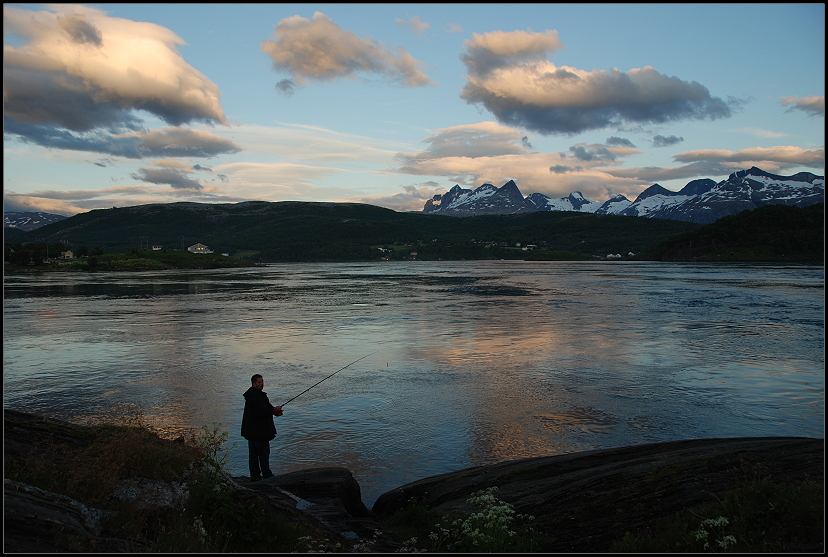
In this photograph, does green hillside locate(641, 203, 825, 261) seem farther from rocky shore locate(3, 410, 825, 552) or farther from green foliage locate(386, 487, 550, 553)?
green foliage locate(386, 487, 550, 553)

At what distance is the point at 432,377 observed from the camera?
22141 mm

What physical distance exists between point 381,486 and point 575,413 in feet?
24.8

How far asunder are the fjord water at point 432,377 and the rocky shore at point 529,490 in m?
1.58

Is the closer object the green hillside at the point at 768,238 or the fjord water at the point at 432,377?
the fjord water at the point at 432,377

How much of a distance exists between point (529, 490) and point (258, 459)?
5926 mm

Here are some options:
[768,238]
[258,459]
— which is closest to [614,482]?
[258,459]

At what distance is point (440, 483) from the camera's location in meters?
11.0

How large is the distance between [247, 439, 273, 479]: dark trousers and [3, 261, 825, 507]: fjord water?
3.94 ft

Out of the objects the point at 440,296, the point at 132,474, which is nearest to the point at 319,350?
the point at 132,474

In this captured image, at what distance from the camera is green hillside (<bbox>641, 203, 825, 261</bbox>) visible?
17075 centimetres

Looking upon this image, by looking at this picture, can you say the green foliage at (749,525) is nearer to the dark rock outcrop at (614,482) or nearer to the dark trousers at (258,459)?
the dark rock outcrop at (614,482)

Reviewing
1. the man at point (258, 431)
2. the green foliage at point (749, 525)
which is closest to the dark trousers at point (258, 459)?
the man at point (258, 431)

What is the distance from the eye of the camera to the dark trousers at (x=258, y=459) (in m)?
11.7

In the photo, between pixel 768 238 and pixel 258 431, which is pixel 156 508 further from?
pixel 768 238
